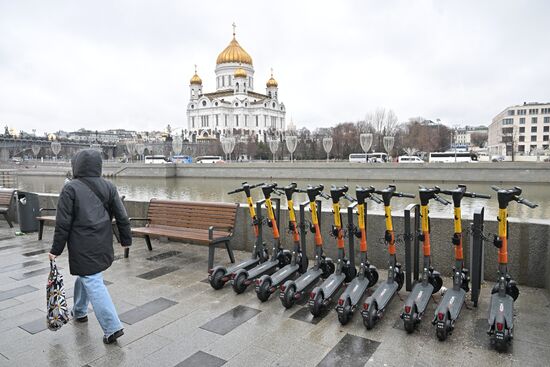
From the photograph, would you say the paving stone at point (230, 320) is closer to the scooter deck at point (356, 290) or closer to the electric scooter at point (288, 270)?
the electric scooter at point (288, 270)

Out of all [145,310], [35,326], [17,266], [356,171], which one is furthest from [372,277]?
[356,171]

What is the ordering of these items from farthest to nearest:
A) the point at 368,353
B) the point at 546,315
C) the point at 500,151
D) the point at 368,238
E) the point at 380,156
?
the point at 500,151 → the point at 380,156 → the point at 368,238 → the point at 546,315 → the point at 368,353

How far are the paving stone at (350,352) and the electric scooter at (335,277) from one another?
45 cm

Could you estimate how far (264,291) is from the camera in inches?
171

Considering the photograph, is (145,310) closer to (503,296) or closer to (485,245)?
(503,296)

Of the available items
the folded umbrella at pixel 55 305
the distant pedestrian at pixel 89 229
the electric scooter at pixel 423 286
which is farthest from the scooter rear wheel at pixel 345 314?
the folded umbrella at pixel 55 305

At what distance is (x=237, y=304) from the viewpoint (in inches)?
170

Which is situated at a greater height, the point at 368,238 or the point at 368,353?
the point at 368,238

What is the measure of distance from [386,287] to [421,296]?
1.26 feet

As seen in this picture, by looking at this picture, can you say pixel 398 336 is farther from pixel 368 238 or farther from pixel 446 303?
pixel 368 238

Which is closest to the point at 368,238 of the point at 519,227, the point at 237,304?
the point at 519,227

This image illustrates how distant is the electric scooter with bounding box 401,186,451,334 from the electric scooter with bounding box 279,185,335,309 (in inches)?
43.0

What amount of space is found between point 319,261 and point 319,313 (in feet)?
3.11

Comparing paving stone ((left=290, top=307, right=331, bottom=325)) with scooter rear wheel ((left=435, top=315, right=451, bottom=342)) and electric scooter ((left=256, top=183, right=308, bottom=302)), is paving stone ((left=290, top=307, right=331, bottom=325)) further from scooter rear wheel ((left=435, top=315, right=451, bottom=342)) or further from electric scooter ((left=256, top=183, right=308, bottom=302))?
scooter rear wheel ((left=435, top=315, right=451, bottom=342))
